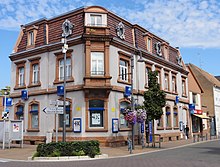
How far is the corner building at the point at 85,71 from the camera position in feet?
74.7

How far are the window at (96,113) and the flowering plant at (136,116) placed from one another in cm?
241

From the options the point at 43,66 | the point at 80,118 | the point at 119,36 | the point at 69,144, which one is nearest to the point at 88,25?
the point at 119,36

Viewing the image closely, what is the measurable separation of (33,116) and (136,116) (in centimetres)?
1056

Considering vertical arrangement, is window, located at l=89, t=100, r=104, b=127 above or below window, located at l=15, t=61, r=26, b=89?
below

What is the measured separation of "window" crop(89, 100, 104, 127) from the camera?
22781 mm

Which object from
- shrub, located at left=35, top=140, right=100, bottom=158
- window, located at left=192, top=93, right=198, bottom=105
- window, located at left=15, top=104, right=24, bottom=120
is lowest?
shrub, located at left=35, top=140, right=100, bottom=158

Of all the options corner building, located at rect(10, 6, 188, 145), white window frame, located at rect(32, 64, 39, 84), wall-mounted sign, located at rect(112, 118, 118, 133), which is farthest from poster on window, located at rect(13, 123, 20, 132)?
wall-mounted sign, located at rect(112, 118, 118, 133)

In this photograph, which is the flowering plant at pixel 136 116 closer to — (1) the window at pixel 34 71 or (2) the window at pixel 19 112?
(1) the window at pixel 34 71

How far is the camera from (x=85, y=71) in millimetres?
22797

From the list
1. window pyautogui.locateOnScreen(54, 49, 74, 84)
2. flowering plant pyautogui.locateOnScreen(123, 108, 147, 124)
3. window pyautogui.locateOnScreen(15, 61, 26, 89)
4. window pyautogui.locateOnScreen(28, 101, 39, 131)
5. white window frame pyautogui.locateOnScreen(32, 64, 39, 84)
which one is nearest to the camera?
flowering plant pyautogui.locateOnScreen(123, 108, 147, 124)

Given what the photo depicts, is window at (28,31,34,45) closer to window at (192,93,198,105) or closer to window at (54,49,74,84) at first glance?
window at (54,49,74,84)

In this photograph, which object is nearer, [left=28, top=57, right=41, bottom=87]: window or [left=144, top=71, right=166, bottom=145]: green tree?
[left=144, top=71, right=166, bottom=145]: green tree

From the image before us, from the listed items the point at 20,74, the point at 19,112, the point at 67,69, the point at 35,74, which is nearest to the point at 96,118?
the point at 67,69

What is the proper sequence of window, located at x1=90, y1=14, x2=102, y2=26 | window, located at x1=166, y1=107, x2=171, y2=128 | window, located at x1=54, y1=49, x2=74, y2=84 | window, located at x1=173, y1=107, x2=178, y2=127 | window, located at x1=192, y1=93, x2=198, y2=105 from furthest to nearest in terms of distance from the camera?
window, located at x1=192, y1=93, x2=198, y2=105, window, located at x1=173, y1=107, x2=178, y2=127, window, located at x1=166, y1=107, x2=171, y2=128, window, located at x1=54, y1=49, x2=74, y2=84, window, located at x1=90, y1=14, x2=102, y2=26
